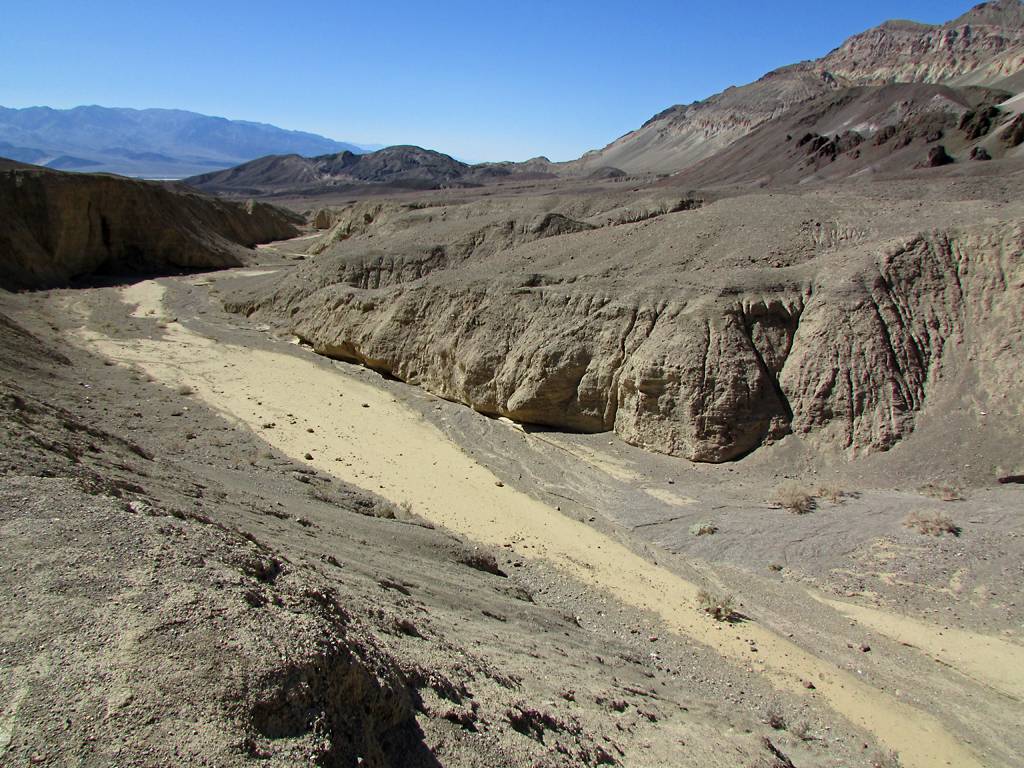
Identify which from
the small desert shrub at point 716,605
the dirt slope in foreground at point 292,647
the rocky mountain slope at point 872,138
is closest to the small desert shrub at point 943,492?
the small desert shrub at point 716,605

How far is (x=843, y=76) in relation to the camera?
4178 inches

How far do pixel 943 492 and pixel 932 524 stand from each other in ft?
4.77

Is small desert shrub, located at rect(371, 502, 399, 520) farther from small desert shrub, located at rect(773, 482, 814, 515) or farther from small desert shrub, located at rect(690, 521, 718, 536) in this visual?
small desert shrub, located at rect(773, 482, 814, 515)

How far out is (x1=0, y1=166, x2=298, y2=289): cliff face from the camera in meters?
30.6

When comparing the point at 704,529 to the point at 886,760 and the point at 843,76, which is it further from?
the point at 843,76

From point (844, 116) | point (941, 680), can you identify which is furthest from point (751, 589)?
point (844, 116)

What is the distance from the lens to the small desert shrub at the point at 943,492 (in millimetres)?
11094

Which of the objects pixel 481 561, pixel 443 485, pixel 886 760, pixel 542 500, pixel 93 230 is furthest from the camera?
Answer: pixel 93 230

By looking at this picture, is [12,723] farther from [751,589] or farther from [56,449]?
[751,589]

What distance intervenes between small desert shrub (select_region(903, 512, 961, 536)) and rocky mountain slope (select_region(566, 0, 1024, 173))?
74.7 meters

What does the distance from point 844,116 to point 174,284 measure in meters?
67.9

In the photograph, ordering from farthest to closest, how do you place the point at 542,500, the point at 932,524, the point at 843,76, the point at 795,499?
1. the point at 843,76
2. the point at 542,500
3. the point at 795,499
4. the point at 932,524

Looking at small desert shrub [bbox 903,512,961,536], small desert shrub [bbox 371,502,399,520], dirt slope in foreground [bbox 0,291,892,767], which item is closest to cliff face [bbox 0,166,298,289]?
small desert shrub [bbox 371,502,399,520]

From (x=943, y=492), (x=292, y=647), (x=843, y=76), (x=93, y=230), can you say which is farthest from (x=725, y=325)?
(x=843, y=76)
